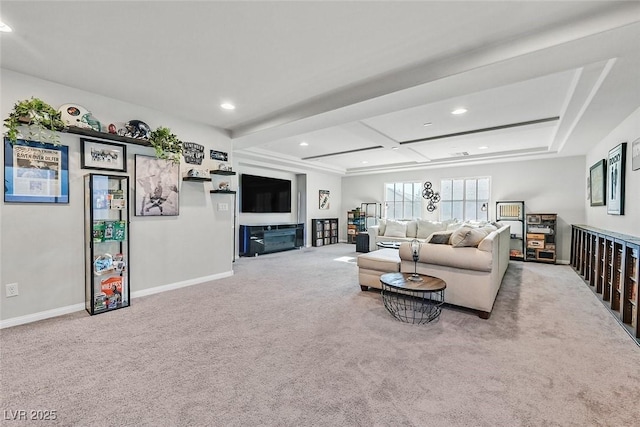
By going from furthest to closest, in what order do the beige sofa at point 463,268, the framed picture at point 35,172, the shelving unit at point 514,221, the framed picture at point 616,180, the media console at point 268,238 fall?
the media console at point 268,238, the shelving unit at point 514,221, the framed picture at point 616,180, the beige sofa at point 463,268, the framed picture at point 35,172

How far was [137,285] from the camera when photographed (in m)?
3.55

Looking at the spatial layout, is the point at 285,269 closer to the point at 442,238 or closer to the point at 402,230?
the point at 442,238

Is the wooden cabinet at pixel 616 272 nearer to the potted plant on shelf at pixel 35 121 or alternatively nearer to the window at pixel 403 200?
the window at pixel 403 200

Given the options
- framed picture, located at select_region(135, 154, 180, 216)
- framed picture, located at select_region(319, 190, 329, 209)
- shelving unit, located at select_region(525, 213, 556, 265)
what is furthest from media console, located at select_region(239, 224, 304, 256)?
shelving unit, located at select_region(525, 213, 556, 265)

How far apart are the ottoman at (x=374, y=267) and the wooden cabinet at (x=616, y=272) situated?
6.94ft

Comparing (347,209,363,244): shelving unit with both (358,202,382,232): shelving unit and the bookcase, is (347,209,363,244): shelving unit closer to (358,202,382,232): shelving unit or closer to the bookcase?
(358,202,382,232): shelving unit

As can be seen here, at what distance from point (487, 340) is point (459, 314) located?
597mm

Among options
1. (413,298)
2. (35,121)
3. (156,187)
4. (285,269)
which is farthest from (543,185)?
(35,121)

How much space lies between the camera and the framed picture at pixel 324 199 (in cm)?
901

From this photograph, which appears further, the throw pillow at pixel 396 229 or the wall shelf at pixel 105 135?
the throw pillow at pixel 396 229

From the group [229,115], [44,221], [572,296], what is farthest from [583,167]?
[44,221]

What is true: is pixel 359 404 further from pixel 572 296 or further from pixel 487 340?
pixel 572 296

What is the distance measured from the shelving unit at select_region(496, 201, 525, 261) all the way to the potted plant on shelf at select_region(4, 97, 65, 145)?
7.91 m

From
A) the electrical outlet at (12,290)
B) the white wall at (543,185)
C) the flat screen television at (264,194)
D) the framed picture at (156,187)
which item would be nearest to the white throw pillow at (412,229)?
the white wall at (543,185)
